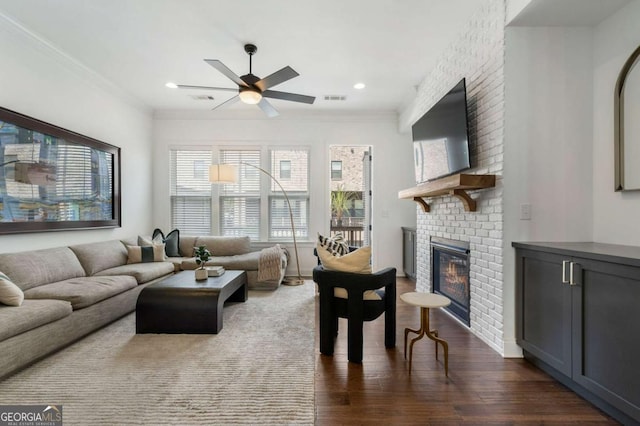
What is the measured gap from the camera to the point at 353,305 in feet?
7.58

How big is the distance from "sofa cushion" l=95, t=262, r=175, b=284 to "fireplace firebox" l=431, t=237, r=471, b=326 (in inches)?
141

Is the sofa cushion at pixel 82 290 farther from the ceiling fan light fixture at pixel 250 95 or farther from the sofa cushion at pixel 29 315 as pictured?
the ceiling fan light fixture at pixel 250 95

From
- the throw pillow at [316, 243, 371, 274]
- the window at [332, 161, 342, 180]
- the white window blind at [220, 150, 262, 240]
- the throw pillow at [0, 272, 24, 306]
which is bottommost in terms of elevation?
the throw pillow at [0, 272, 24, 306]

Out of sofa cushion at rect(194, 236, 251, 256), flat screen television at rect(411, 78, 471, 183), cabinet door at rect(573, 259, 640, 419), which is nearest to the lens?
cabinet door at rect(573, 259, 640, 419)

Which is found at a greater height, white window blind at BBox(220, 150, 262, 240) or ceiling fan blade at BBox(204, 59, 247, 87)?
ceiling fan blade at BBox(204, 59, 247, 87)

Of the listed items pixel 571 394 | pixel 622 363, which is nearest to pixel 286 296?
pixel 571 394

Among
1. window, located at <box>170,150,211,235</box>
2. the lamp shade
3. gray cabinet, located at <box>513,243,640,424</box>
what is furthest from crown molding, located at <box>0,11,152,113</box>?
gray cabinet, located at <box>513,243,640,424</box>

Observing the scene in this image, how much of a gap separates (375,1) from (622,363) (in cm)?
307

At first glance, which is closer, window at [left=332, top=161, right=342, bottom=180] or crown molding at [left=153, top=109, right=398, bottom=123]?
crown molding at [left=153, top=109, right=398, bottom=123]

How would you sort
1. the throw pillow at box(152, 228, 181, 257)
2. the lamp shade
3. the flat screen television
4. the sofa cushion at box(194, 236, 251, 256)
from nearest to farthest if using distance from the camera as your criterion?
the flat screen television < the lamp shade < the throw pillow at box(152, 228, 181, 257) < the sofa cushion at box(194, 236, 251, 256)

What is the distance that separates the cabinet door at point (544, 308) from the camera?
194 cm

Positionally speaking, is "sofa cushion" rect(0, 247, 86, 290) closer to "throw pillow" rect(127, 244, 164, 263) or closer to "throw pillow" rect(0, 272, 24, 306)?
"throw pillow" rect(0, 272, 24, 306)

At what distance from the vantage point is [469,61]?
2.88 m

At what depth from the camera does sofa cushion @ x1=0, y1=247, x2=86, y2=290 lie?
269 cm
